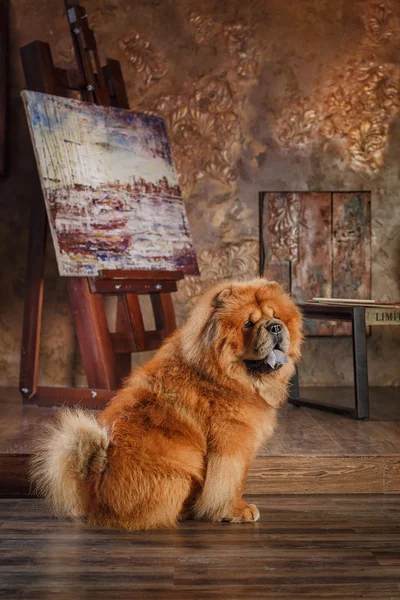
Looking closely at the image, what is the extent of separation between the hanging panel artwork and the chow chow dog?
8.73 ft

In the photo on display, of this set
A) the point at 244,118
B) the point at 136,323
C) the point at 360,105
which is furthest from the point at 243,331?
the point at 360,105

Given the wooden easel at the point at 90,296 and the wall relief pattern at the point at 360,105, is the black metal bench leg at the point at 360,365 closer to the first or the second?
the wooden easel at the point at 90,296

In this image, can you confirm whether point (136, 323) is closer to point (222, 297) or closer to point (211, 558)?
point (222, 297)

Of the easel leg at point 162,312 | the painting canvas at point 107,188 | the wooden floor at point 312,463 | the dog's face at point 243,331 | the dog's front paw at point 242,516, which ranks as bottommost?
the wooden floor at point 312,463

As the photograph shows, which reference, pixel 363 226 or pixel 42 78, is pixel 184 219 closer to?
pixel 42 78

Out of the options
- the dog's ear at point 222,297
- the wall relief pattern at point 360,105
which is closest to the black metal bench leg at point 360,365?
the dog's ear at point 222,297

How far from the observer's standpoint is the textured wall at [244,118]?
212 inches

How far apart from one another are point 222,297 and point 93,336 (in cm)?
156

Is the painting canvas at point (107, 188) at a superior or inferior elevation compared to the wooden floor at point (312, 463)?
superior

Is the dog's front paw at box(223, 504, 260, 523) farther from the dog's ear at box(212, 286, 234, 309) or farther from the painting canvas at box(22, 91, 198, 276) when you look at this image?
the painting canvas at box(22, 91, 198, 276)

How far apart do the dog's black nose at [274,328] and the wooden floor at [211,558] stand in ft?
2.35

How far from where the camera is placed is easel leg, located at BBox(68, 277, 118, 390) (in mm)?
4031

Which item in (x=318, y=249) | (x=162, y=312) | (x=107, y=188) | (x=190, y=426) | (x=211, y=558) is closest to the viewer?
(x=211, y=558)

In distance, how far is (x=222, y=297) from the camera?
8.68 feet
